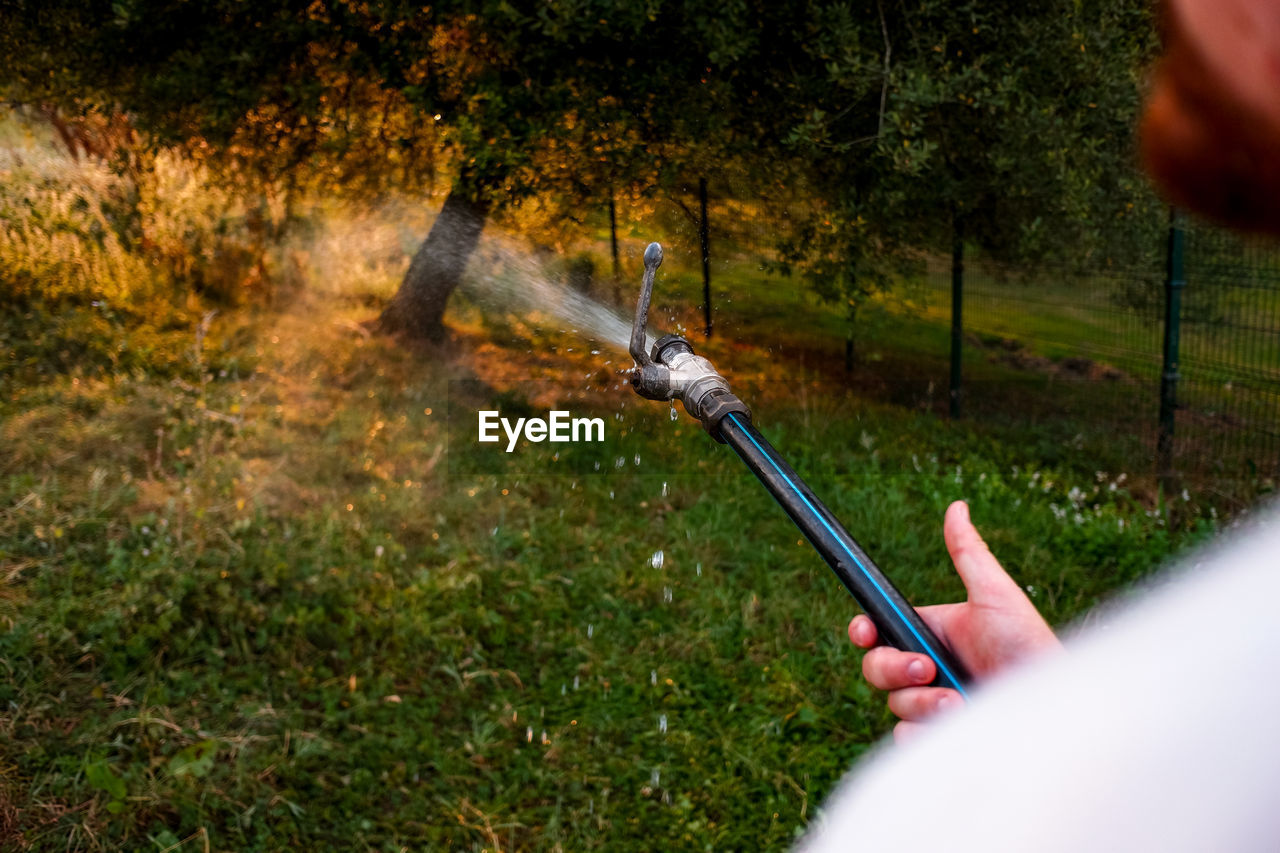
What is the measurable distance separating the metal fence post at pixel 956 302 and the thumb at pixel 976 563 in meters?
5.46

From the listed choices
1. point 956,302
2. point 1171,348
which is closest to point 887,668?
point 1171,348

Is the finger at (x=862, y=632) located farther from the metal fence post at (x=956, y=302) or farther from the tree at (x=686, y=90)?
the metal fence post at (x=956, y=302)

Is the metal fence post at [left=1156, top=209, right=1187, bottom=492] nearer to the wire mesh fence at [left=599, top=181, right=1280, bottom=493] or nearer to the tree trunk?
the wire mesh fence at [left=599, top=181, right=1280, bottom=493]

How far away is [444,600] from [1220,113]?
3877 mm

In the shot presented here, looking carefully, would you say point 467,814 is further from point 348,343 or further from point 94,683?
point 348,343


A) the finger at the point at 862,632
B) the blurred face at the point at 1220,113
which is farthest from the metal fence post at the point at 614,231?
the blurred face at the point at 1220,113

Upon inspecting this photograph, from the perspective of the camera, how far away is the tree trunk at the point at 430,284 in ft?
22.9

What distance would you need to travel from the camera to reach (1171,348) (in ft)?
19.2

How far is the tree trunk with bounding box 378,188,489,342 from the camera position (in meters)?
6.96

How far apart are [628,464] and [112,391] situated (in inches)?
109

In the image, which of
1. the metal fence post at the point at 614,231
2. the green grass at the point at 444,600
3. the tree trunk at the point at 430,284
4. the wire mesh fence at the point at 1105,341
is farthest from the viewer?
the tree trunk at the point at 430,284

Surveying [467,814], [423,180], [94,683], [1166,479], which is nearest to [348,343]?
[423,180]

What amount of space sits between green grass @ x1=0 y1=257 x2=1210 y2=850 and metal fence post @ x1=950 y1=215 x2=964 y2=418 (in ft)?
2.86

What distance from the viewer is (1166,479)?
5941 mm
